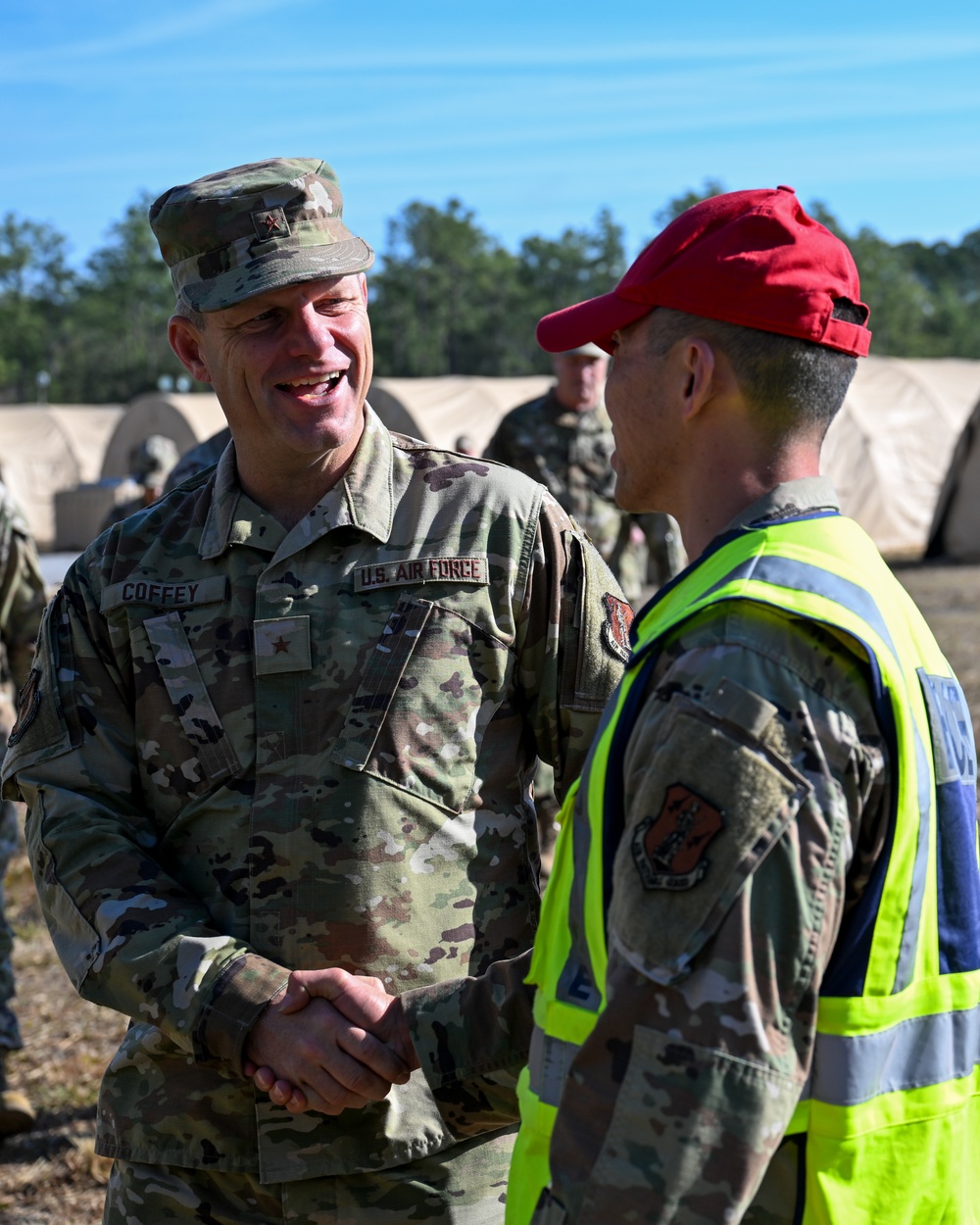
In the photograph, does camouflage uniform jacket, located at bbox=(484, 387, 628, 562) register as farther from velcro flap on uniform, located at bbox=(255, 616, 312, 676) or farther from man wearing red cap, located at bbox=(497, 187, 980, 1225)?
man wearing red cap, located at bbox=(497, 187, 980, 1225)

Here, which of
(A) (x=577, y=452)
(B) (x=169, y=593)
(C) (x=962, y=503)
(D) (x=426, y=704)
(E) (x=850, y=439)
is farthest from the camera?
(E) (x=850, y=439)

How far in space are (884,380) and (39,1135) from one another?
2217 centimetres

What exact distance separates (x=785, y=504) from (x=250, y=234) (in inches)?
47.5

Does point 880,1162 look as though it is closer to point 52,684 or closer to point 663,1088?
point 663,1088

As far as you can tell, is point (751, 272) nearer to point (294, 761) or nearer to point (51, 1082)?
point (294, 761)

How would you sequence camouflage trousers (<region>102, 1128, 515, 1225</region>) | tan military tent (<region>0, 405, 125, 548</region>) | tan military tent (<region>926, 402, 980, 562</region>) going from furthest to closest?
tan military tent (<region>0, 405, 125, 548</region>), tan military tent (<region>926, 402, 980, 562</region>), camouflage trousers (<region>102, 1128, 515, 1225</region>)

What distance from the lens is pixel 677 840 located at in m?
1.31

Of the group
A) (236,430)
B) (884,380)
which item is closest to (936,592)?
(884,380)

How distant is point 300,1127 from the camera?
213cm

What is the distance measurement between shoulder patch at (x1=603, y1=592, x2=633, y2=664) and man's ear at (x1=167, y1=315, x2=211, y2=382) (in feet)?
2.73

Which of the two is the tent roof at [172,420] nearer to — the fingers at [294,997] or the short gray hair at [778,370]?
the fingers at [294,997]

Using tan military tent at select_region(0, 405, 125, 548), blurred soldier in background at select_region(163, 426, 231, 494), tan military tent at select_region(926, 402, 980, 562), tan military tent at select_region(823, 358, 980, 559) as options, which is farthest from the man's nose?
tan military tent at select_region(0, 405, 125, 548)

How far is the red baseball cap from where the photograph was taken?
1.52 meters

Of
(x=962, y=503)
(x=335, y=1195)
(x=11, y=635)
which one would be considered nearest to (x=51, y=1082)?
(x=11, y=635)
